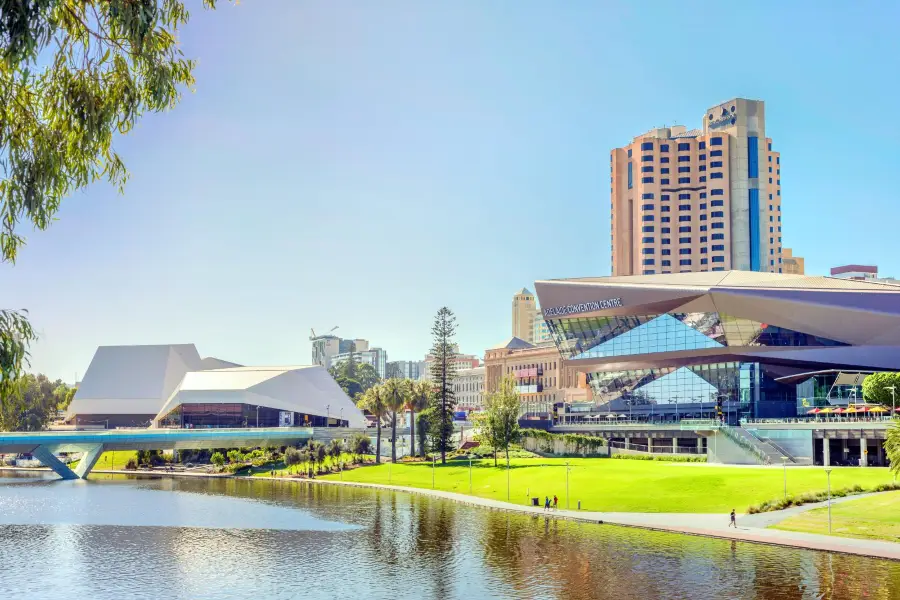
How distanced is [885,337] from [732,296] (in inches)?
742

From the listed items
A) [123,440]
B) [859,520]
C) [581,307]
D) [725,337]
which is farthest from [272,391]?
[859,520]

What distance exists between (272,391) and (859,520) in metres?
129

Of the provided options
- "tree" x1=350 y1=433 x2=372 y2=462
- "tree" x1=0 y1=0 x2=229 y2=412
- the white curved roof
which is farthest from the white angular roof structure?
"tree" x1=0 y1=0 x2=229 y2=412

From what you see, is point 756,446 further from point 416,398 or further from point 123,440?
point 123,440

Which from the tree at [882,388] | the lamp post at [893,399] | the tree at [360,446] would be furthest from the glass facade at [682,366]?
the tree at [360,446]

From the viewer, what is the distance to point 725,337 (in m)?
125

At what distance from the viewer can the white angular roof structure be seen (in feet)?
560

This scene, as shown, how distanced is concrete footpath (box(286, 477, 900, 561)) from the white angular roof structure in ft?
322

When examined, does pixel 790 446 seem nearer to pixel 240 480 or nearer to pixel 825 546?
pixel 825 546

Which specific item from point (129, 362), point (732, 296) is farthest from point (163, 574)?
point (129, 362)

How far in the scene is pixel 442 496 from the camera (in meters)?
86.9

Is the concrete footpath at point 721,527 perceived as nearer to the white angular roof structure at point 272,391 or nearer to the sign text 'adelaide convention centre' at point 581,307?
the sign text 'adelaide convention centre' at point 581,307

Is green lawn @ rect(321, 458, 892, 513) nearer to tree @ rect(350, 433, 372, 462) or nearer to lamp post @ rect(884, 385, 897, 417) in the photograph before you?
lamp post @ rect(884, 385, 897, 417)

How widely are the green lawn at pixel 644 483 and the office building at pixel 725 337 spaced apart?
2816cm
